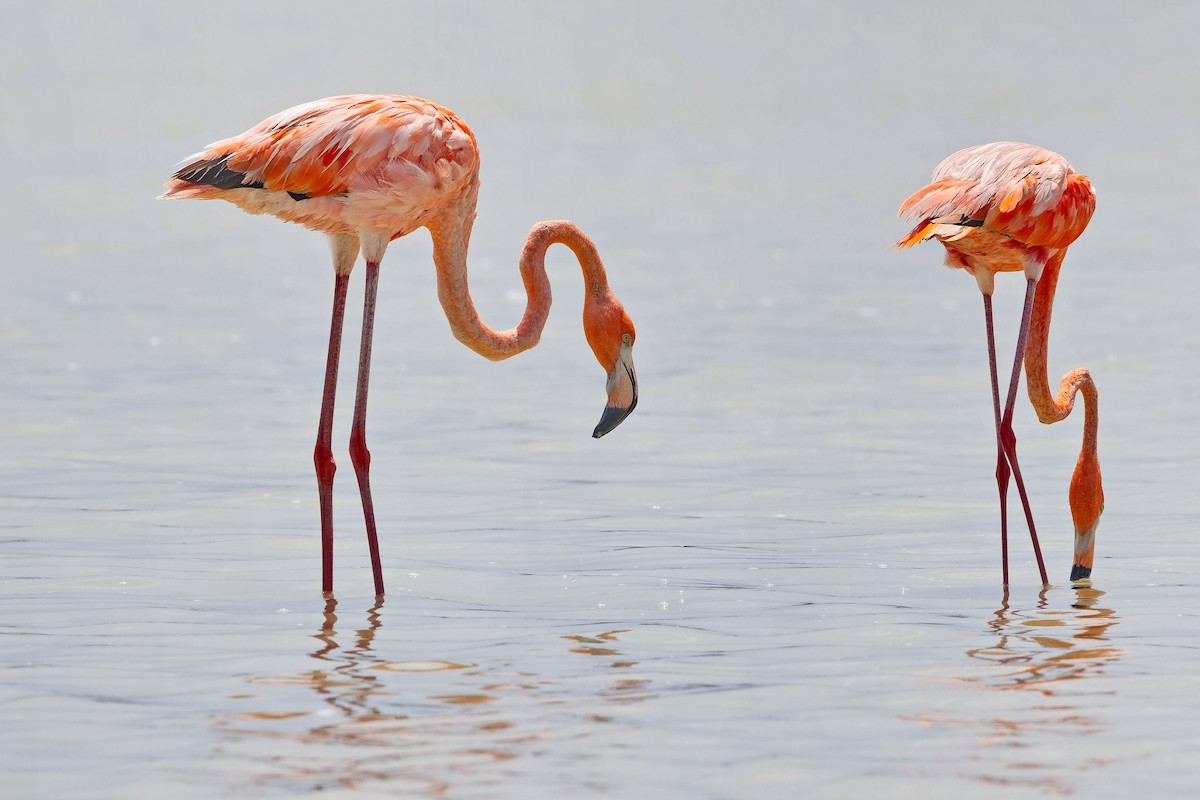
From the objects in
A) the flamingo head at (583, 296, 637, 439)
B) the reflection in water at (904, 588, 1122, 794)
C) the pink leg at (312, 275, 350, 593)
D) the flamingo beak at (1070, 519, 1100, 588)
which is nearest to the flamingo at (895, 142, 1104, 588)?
the flamingo beak at (1070, 519, 1100, 588)

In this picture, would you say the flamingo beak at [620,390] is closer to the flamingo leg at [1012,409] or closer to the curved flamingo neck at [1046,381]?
the flamingo leg at [1012,409]

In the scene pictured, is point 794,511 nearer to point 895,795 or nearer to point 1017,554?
point 1017,554

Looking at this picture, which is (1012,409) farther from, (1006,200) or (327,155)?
(327,155)

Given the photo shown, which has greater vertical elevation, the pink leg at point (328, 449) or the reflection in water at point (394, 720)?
the pink leg at point (328, 449)

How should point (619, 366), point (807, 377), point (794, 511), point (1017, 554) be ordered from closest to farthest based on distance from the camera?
point (619, 366) → point (1017, 554) → point (794, 511) → point (807, 377)

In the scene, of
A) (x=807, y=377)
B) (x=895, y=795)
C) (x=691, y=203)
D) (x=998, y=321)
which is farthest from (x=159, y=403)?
(x=691, y=203)

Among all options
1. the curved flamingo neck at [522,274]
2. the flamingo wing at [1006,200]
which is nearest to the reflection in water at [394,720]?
the curved flamingo neck at [522,274]

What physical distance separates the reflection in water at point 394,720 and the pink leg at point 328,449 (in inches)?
27.5

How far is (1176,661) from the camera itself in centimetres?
566

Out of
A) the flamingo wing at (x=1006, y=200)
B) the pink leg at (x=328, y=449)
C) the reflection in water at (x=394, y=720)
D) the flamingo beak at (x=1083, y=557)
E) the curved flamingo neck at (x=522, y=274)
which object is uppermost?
the flamingo wing at (x=1006, y=200)

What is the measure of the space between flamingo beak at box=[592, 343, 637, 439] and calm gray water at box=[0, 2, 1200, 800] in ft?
1.88

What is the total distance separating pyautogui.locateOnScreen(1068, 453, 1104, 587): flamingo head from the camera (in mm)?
6855

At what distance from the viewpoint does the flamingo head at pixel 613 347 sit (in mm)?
6824

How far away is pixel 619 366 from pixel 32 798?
10.0 feet
